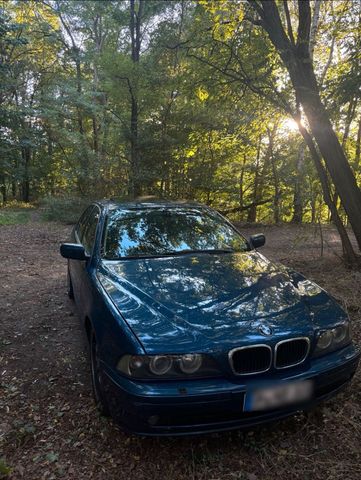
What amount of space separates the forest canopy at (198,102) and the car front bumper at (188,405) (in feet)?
14.6

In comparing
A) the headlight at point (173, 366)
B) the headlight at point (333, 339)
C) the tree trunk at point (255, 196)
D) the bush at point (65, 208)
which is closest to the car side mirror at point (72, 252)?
the headlight at point (173, 366)

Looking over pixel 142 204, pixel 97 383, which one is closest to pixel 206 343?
pixel 97 383

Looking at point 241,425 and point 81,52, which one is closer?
point 241,425

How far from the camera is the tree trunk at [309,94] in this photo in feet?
19.0

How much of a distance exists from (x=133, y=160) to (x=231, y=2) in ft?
26.5

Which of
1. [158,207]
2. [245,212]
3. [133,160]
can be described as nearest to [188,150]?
[133,160]

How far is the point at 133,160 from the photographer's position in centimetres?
1370

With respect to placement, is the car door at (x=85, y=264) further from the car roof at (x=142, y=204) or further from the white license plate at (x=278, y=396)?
the white license plate at (x=278, y=396)

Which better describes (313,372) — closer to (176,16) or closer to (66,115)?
(176,16)

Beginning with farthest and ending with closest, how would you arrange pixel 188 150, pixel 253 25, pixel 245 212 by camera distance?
pixel 245 212
pixel 188 150
pixel 253 25

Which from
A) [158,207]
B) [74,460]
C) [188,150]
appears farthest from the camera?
[188,150]

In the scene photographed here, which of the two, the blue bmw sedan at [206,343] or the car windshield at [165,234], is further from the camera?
the car windshield at [165,234]

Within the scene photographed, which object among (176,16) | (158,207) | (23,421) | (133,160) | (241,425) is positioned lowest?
(23,421)

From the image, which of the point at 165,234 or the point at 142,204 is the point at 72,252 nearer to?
the point at 165,234
